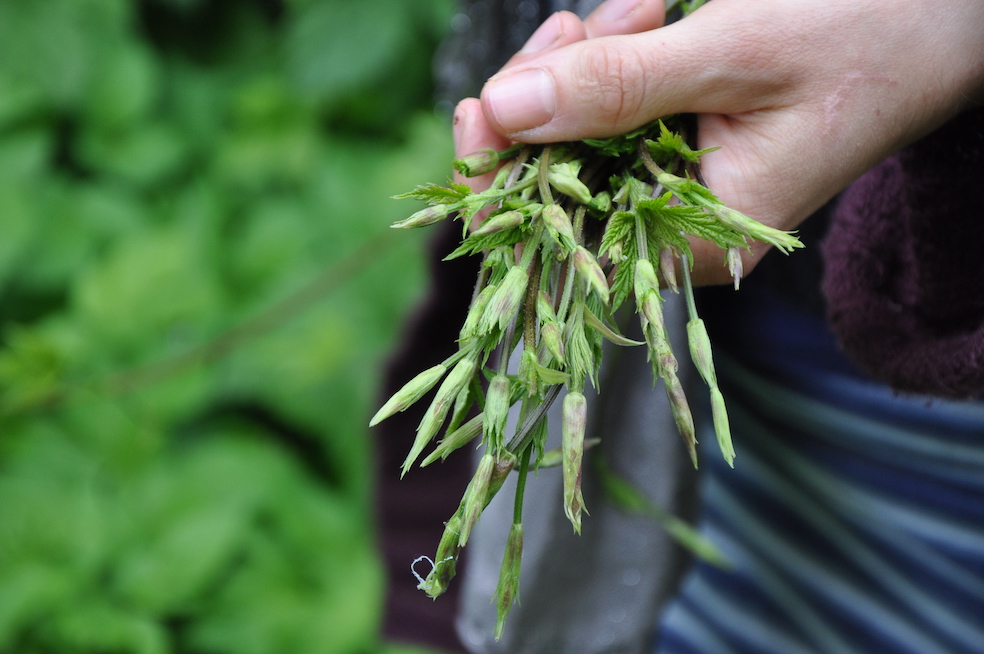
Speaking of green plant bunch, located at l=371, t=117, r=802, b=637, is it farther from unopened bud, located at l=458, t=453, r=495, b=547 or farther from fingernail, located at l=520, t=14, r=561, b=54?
fingernail, located at l=520, t=14, r=561, b=54

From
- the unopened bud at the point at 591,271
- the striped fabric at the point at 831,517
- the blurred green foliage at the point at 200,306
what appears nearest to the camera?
the unopened bud at the point at 591,271

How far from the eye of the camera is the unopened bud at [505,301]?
0.32 m

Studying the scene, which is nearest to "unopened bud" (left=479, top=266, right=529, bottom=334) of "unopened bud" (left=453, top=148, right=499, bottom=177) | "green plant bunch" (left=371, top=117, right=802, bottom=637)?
"green plant bunch" (left=371, top=117, right=802, bottom=637)

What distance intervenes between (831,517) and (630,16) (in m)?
0.49

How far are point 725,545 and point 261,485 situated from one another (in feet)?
2.74

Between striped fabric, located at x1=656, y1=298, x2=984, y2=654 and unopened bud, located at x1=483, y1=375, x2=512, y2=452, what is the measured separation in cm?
40

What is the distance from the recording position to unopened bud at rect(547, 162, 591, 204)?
0.36 metres

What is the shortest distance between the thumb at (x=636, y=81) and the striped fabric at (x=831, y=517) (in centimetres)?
31

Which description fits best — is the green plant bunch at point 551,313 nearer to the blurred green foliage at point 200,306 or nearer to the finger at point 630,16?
the finger at point 630,16

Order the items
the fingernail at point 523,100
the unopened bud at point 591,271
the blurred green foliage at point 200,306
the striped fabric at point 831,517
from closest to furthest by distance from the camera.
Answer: the unopened bud at point 591,271
the fingernail at point 523,100
the striped fabric at point 831,517
the blurred green foliage at point 200,306

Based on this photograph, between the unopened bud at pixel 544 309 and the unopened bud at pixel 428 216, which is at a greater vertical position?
the unopened bud at pixel 428 216

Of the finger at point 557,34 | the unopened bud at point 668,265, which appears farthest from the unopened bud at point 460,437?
the finger at point 557,34

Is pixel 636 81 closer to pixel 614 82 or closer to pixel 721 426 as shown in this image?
pixel 614 82

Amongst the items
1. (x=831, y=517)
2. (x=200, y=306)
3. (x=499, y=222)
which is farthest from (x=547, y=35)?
(x=200, y=306)
